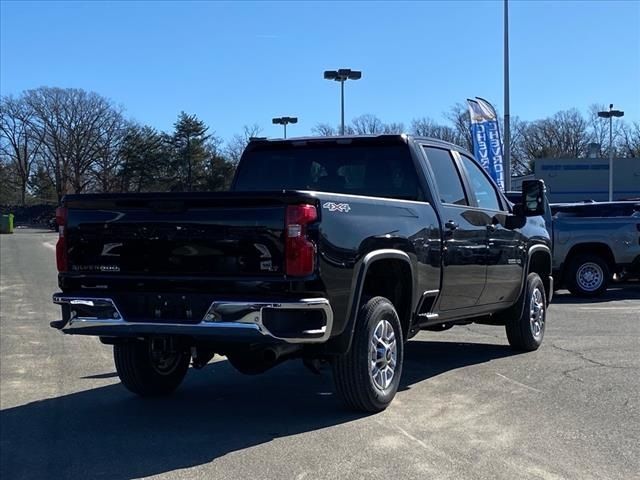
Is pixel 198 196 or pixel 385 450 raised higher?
pixel 198 196

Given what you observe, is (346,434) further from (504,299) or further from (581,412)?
(504,299)

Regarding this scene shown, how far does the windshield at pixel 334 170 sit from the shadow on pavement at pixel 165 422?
1.86m

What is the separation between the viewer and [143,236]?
5359 mm

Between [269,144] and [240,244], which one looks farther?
[269,144]

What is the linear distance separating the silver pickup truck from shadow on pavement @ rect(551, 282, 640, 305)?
0.21 meters

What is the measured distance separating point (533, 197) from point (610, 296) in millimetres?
7691

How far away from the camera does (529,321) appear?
8336 millimetres

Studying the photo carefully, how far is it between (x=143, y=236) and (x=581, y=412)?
3.60 meters

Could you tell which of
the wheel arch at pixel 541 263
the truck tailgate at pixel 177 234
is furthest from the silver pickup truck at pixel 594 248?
the truck tailgate at pixel 177 234

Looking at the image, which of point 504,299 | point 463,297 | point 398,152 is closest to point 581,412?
point 463,297

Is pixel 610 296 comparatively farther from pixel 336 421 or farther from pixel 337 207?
pixel 337 207

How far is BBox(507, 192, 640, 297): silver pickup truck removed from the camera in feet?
46.1

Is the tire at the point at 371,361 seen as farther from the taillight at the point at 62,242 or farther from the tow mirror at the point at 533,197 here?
the tow mirror at the point at 533,197

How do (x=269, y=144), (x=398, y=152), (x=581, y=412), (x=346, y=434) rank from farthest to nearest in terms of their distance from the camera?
(x=269, y=144), (x=398, y=152), (x=581, y=412), (x=346, y=434)
